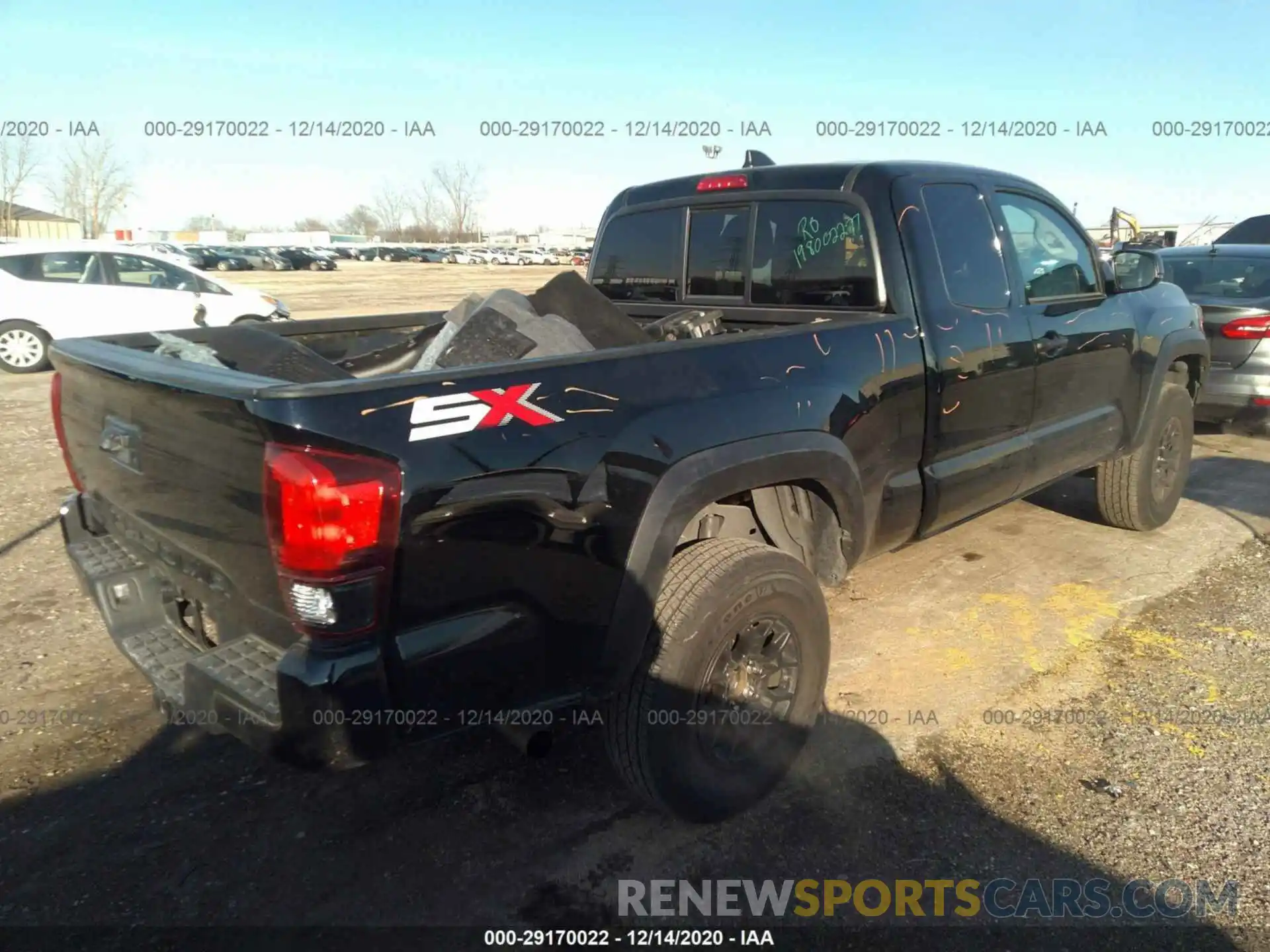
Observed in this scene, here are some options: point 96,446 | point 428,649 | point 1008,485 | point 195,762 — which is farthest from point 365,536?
point 1008,485

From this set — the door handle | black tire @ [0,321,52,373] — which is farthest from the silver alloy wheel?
the door handle

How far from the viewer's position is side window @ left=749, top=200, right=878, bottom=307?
3445 mm

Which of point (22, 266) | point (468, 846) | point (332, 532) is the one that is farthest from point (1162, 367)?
point (22, 266)

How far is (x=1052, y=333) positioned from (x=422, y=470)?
10.4 ft

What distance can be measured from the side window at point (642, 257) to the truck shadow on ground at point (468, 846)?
2194 millimetres

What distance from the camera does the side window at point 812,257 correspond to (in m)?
3.45

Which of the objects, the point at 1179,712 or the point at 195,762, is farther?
the point at 1179,712

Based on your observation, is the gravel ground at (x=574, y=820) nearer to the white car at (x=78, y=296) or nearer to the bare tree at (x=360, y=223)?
the white car at (x=78, y=296)

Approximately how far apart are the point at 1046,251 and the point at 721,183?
160 centimetres

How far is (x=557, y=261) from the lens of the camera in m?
69.4

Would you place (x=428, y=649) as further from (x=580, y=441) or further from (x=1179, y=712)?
(x=1179, y=712)

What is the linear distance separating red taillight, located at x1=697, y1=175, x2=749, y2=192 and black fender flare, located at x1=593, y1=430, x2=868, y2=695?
1.54 m

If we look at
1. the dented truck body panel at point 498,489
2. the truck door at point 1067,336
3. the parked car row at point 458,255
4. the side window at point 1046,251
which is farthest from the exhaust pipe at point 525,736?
the parked car row at point 458,255

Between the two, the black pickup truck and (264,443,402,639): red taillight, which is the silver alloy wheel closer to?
the black pickup truck
